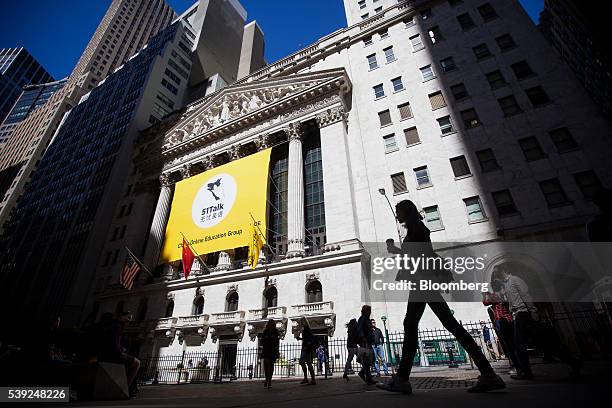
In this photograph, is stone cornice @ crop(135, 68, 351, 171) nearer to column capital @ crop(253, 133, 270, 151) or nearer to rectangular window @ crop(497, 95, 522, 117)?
column capital @ crop(253, 133, 270, 151)

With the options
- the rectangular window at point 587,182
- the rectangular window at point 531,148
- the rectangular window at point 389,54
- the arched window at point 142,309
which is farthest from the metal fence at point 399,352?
the rectangular window at point 389,54

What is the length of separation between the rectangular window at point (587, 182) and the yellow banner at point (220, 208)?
20.6 metres

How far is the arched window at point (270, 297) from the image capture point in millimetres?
21797

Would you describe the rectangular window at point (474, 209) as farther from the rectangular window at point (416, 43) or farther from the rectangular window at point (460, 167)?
the rectangular window at point (416, 43)

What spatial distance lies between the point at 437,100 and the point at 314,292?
60.9ft

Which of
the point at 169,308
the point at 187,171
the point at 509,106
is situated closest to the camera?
the point at 509,106

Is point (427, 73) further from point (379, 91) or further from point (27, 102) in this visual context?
point (27, 102)

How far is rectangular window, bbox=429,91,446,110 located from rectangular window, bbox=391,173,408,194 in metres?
6.70

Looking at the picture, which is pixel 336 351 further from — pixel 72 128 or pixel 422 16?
pixel 72 128

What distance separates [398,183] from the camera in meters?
22.6

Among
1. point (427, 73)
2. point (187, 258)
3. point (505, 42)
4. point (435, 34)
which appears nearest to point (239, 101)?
point (187, 258)

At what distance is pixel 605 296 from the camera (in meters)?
9.37

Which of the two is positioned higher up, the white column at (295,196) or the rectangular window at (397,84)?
the rectangular window at (397,84)

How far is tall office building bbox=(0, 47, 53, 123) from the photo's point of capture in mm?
116188
